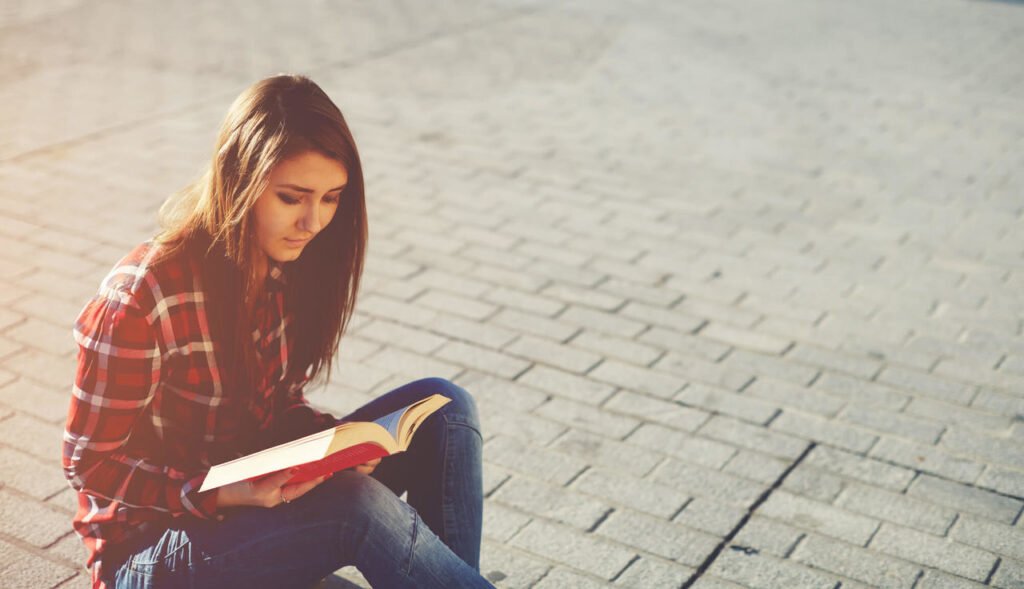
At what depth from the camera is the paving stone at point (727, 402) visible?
4.49 metres

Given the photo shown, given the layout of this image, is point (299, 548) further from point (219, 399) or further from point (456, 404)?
point (456, 404)

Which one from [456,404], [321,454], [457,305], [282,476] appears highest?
[321,454]

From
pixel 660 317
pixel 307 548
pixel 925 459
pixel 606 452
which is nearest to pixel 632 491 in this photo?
pixel 606 452

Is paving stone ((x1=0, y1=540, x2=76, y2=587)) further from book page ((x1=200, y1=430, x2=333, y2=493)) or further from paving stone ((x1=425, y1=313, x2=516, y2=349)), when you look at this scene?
paving stone ((x1=425, y1=313, x2=516, y2=349))

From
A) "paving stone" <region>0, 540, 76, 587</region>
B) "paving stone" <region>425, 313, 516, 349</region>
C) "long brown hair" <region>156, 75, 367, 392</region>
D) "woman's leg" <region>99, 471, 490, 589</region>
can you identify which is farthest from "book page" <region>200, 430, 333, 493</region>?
"paving stone" <region>425, 313, 516, 349</region>

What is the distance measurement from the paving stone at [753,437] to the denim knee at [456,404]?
1.44 meters

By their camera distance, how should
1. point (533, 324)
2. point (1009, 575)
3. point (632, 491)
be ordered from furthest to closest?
point (533, 324)
point (632, 491)
point (1009, 575)

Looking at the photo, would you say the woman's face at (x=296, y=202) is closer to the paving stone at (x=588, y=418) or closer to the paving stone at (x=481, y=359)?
the paving stone at (x=588, y=418)

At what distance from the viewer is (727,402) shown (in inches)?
180

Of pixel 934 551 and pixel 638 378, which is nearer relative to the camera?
pixel 934 551

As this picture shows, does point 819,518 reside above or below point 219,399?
below

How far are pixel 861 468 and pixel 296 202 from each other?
2336mm

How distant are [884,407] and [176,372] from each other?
9.40 feet

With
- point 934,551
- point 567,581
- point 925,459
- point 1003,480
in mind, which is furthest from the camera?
point 925,459
